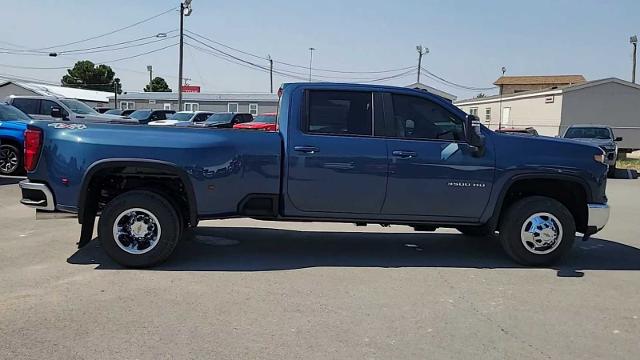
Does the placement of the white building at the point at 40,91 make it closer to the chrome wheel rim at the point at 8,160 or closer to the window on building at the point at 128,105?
the window on building at the point at 128,105

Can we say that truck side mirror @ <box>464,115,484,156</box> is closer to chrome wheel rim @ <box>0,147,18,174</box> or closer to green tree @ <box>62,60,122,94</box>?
chrome wheel rim @ <box>0,147,18,174</box>

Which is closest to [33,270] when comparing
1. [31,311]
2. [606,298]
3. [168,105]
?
[31,311]

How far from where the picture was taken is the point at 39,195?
19.5 ft

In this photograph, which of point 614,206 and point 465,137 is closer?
point 465,137

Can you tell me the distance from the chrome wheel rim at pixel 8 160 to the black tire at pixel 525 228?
11.7 meters

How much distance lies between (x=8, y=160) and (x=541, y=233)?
39.9 ft

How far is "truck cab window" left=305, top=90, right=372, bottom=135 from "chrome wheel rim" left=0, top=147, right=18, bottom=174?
10.1 m

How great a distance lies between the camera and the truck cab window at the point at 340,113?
629 cm

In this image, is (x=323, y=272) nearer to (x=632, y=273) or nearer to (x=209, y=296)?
(x=209, y=296)

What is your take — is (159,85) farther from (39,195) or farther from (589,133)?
(39,195)

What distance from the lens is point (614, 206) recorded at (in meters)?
12.2

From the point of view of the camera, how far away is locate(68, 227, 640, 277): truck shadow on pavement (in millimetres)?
6410

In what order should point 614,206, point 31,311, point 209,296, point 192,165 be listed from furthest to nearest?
point 614,206 < point 192,165 < point 209,296 < point 31,311

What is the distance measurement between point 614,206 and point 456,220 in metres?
7.46
